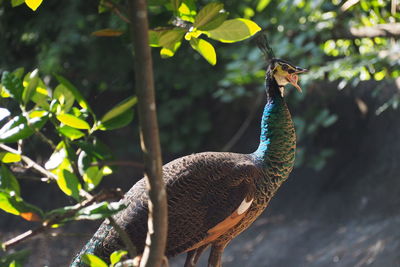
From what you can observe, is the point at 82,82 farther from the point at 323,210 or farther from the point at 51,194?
the point at 323,210

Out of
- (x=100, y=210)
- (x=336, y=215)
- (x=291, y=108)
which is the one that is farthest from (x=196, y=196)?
(x=291, y=108)

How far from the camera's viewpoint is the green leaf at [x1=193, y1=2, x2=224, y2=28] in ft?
3.24

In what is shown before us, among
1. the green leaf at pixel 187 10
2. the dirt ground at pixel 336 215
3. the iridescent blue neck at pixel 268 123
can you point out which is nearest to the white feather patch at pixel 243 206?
the iridescent blue neck at pixel 268 123

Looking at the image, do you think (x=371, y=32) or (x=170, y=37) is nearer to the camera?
(x=170, y=37)

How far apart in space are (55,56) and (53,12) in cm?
64

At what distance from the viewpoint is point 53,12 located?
5578 millimetres

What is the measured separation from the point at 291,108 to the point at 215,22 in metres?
4.66

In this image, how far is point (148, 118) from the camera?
860 mm

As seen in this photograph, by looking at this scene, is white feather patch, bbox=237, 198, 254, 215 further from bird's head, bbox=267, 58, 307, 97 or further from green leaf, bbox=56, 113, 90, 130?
green leaf, bbox=56, 113, 90, 130

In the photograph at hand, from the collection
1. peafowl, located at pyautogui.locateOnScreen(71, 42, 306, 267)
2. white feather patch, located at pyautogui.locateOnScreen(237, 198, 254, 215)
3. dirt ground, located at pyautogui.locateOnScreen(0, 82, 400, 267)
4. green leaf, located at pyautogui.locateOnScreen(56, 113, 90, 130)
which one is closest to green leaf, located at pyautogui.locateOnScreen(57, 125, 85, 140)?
green leaf, located at pyautogui.locateOnScreen(56, 113, 90, 130)

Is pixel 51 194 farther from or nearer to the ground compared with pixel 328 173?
farther from the ground

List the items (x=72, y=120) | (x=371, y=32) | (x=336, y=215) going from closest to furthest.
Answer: (x=72, y=120)
(x=371, y=32)
(x=336, y=215)

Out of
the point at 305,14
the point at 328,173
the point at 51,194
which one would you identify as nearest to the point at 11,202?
the point at 305,14

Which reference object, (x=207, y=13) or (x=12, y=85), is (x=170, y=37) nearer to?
(x=207, y=13)
